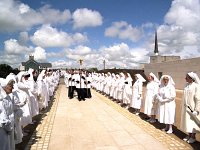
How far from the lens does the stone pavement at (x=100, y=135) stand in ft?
22.3

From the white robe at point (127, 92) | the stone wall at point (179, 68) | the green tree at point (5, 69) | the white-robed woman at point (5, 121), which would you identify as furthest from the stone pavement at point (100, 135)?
the stone wall at point (179, 68)

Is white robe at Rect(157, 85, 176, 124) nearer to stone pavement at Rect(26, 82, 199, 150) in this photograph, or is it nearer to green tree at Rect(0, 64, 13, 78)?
stone pavement at Rect(26, 82, 199, 150)

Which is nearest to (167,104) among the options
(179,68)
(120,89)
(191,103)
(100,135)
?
(191,103)

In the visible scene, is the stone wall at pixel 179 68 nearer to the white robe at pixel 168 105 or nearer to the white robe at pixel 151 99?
the white robe at pixel 151 99

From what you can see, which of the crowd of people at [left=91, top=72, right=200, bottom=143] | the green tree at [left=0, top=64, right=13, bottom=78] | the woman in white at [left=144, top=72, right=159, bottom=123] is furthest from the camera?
the green tree at [left=0, top=64, right=13, bottom=78]

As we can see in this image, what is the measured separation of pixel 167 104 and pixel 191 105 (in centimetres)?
151

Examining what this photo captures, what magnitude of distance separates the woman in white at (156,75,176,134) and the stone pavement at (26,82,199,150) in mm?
402

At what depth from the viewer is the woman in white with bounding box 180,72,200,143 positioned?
674cm

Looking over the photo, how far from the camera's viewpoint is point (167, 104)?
27.7 ft

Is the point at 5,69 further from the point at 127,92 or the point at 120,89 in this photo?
the point at 127,92

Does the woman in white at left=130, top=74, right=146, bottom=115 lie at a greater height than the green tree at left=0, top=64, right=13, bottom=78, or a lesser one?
lesser

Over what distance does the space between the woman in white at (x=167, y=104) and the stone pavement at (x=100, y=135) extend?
15.8 inches

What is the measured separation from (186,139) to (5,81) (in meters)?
4.96

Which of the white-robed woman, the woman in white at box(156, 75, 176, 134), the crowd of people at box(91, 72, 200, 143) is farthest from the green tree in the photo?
the white-robed woman
